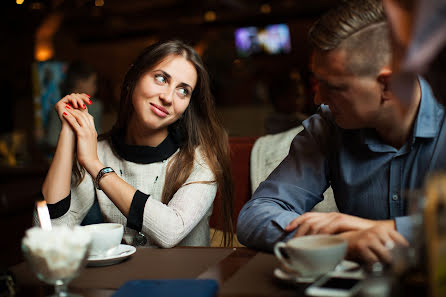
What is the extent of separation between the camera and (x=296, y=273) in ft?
3.28

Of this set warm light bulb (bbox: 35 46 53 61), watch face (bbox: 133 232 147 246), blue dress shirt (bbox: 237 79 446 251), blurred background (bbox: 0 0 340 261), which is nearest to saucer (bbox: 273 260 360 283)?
blue dress shirt (bbox: 237 79 446 251)

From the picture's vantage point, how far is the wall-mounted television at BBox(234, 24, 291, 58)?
8.99m

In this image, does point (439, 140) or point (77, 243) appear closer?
point (77, 243)

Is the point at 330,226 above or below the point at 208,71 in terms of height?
below

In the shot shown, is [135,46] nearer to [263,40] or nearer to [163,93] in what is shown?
[263,40]

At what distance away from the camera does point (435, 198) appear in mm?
682

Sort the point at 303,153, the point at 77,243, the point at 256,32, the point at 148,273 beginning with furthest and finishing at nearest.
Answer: the point at 256,32 < the point at 303,153 < the point at 148,273 < the point at 77,243

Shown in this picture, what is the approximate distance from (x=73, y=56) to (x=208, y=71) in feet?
28.8

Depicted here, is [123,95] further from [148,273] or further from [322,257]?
[322,257]

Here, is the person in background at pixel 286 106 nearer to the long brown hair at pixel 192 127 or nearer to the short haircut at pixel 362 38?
the long brown hair at pixel 192 127

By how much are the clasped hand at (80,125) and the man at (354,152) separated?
21.7 inches

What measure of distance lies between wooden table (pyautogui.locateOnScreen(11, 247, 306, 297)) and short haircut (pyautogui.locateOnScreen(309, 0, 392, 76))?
1.74ft

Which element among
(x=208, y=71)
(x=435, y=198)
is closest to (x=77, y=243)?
(x=435, y=198)

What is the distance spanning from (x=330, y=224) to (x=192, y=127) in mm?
863
